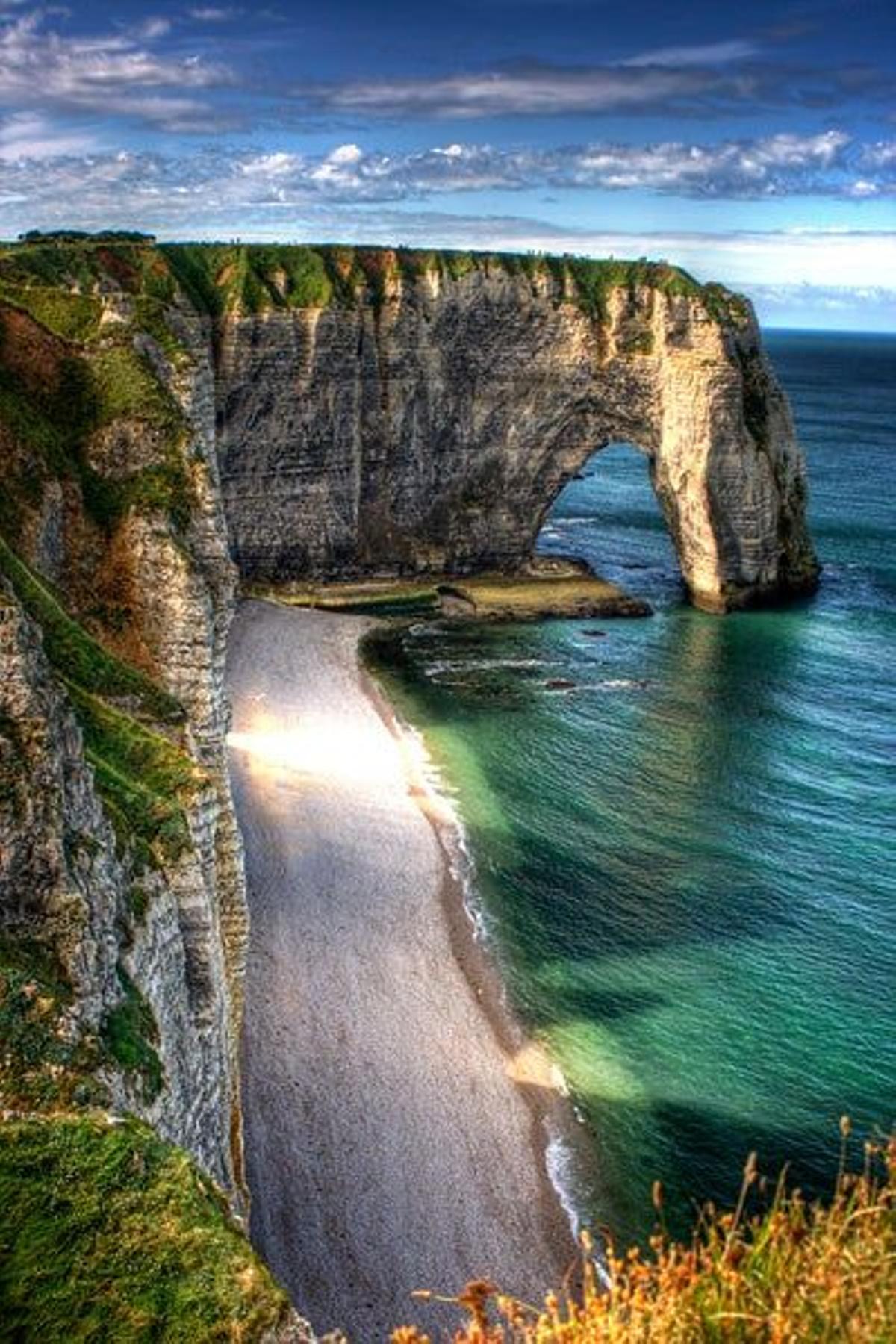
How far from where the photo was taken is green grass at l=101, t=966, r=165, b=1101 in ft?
56.3

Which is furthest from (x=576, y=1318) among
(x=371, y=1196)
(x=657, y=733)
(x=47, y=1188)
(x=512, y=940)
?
(x=657, y=733)

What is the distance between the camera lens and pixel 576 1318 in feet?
24.0

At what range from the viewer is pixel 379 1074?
1293 inches

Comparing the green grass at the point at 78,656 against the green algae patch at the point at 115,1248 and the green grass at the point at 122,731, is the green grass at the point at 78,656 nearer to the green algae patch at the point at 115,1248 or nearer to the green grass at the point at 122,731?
the green grass at the point at 122,731

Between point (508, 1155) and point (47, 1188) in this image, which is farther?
point (508, 1155)

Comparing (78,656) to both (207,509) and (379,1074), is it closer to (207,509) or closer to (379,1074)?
(207,509)

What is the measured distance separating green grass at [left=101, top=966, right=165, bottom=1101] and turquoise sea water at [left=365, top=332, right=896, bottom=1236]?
15.1 metres

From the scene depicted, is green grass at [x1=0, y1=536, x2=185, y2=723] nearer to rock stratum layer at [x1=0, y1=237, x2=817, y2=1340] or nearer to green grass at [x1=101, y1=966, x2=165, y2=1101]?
rock stratum layer at [x1=0, y1=237, x2=817, y2=1340]

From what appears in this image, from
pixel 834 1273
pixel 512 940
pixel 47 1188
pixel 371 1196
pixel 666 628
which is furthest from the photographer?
pixel 666 628

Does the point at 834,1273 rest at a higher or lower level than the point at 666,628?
higher

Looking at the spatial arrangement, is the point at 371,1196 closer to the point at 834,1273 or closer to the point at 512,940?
the point at 512,940

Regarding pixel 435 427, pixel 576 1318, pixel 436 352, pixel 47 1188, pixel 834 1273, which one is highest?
pixel 436 352

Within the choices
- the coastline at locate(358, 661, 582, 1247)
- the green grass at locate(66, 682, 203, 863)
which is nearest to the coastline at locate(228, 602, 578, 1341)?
the coastline at locate(358, 661, 582, 1247)

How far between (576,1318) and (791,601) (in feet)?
250
